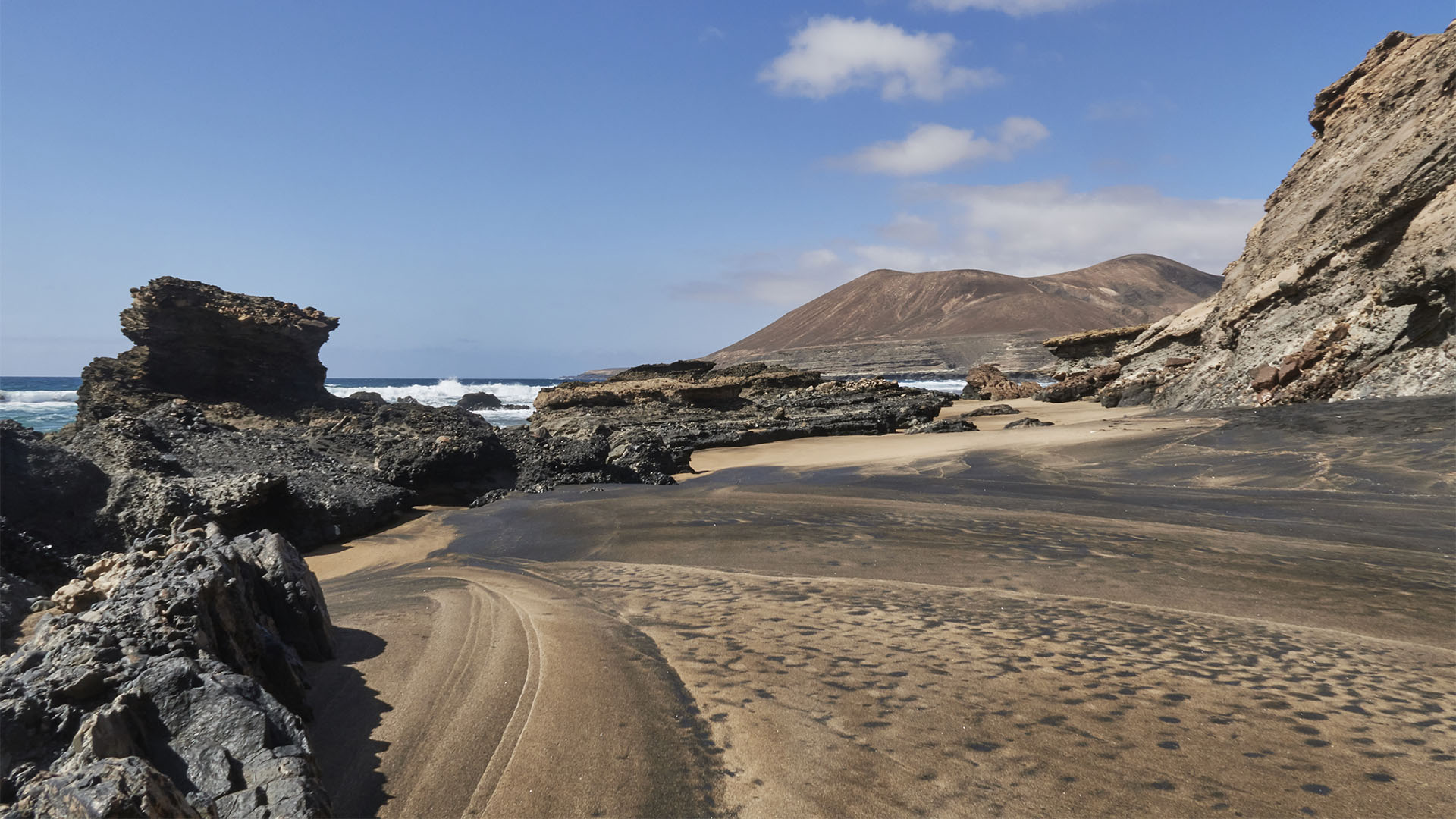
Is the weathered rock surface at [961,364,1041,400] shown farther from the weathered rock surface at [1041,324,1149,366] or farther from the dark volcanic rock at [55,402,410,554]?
the dark volcanic rock at [55,402,410,554]

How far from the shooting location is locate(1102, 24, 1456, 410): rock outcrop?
1177cm

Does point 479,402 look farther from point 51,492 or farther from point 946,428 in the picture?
point 51,492

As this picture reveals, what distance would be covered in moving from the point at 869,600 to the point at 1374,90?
69.0 ft

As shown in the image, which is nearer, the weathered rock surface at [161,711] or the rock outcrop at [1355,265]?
the weathered rock surface at [161,711]

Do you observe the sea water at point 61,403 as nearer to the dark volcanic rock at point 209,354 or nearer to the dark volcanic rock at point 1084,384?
the dark volcanic rock at point 209,354

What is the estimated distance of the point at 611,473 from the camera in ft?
34.8

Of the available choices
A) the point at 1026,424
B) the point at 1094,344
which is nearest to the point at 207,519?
the point at 1026,424

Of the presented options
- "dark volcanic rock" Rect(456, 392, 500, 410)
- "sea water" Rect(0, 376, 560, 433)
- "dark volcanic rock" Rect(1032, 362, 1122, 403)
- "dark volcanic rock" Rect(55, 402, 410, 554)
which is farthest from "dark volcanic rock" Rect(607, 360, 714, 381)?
"dark volcanic rock" Rect(456, 392, 500, 410)

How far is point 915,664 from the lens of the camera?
3.10 metres

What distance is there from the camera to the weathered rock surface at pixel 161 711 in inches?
60.6

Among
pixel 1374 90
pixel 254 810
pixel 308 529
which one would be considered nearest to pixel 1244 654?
pixel 254 810

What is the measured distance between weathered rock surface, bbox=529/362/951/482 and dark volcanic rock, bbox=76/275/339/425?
5.45 m

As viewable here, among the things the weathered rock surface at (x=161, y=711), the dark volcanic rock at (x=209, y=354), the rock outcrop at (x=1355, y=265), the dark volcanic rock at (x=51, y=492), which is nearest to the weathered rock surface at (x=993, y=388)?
the rock outcrop at (x=1355, y=265)

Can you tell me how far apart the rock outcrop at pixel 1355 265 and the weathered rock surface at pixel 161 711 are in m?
15.1
